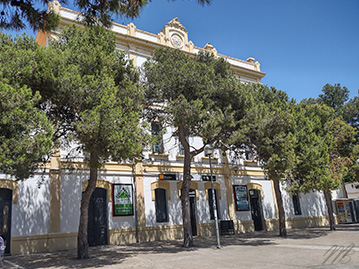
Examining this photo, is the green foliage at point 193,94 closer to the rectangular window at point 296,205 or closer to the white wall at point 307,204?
the white wall at point 307,204

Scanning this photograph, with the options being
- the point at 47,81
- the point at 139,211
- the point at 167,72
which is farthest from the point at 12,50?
the point at 139,211

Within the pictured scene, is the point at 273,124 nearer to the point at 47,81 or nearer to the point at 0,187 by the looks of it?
the point at 47,81

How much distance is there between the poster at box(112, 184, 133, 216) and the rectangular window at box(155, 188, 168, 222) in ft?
5.70

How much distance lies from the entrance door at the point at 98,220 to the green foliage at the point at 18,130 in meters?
7.52

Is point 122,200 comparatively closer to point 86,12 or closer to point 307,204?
point 86,12

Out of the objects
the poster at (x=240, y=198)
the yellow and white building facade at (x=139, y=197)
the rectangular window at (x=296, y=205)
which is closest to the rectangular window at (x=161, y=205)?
the yellow and white building facade at (x=139, y=197)

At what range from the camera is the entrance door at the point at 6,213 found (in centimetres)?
1356

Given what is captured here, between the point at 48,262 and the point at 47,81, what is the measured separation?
6.25m

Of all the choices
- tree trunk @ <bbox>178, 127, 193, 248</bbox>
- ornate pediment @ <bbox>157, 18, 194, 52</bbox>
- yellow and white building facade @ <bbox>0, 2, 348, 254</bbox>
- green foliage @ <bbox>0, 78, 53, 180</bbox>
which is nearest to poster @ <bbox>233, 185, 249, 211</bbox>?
yellow and white building facade @ <bbox>0, 2, 348, 254</bbox>

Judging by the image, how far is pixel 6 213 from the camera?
45.4ft

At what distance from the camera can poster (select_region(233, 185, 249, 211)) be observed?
20.8 metres

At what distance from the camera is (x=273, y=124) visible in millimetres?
14805

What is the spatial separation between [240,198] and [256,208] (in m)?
1.89

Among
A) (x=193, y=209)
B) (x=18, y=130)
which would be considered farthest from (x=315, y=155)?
(x=18, y=130)
